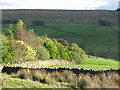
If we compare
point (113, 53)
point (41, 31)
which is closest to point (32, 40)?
point (113, 53)

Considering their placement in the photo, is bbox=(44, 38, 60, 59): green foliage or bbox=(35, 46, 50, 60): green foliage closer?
bbox=(35, 46, 50, 60): green foliage

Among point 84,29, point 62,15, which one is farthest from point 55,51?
point 62,15

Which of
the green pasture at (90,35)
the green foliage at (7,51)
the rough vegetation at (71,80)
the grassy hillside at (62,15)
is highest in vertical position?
the grassy hillside at (62,15)

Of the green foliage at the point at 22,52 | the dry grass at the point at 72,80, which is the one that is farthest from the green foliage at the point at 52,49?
the dry grass at the point at 72,80

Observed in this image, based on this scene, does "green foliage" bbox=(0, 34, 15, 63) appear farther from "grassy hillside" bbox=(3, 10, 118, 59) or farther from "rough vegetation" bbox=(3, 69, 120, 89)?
"grassy hillside" bbox=(3, 10, 118, 59)

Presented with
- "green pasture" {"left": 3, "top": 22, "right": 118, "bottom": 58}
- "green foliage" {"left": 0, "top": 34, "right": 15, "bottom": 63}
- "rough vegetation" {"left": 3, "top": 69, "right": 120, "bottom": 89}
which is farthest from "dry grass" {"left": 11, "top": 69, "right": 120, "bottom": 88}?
"green pasture" {"left": 3, "top": 22, "right": 118, "bottom": 58}

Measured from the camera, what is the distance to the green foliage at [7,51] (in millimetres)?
44688

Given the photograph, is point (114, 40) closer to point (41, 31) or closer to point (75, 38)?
point (75, 38)

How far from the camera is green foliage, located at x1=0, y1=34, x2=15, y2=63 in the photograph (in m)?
44.7

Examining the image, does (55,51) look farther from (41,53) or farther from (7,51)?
(7,51)

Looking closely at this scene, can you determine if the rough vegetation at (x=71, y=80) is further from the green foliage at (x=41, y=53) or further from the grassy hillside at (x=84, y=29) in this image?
the grassy hillside at (x=84, y=29)

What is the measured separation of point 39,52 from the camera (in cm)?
5850

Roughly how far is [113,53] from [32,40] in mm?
44145

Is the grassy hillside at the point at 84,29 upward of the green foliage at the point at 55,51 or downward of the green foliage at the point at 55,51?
upward
